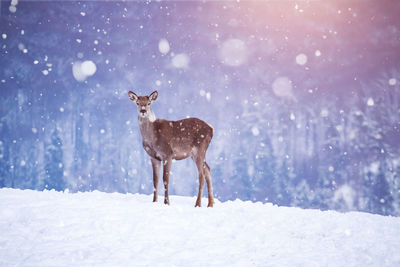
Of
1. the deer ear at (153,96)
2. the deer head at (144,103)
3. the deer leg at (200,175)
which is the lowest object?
the deer leg at (200,175)

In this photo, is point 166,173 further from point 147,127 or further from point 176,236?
point 176,236

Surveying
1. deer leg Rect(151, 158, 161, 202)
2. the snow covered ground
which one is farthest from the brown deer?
the snow covered ground

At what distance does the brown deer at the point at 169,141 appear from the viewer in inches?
363

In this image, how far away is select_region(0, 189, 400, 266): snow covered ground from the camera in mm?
5043

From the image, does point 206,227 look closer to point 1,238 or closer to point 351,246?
point 351,246

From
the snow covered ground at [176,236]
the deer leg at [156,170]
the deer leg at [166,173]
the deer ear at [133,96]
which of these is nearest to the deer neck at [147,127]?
the deer ear at [133,96]

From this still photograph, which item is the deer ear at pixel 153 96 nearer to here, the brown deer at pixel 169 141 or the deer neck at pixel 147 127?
the brown deer at pixel 169 141

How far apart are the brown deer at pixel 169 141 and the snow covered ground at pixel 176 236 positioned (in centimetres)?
137

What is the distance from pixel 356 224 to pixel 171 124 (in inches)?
202

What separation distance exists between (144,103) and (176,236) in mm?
4134

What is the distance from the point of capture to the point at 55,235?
581cm

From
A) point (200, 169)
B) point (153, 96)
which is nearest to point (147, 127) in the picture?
point (153, 96)

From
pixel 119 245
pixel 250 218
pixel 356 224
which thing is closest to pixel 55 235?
pixel 119 245

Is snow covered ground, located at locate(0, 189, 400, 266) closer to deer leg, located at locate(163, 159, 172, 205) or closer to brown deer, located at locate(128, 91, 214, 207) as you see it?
deer leg, located at locate(163, 159, 172, 205)
